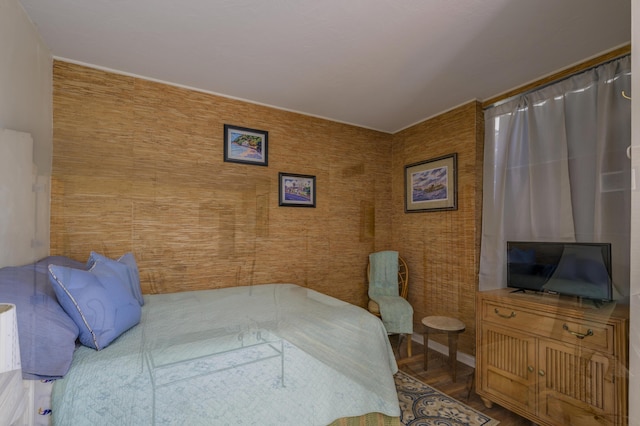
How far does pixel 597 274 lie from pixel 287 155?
8.09 ft

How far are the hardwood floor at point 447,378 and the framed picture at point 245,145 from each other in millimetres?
2154

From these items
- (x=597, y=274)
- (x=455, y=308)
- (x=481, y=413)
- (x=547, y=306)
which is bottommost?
(x=481, y=413)

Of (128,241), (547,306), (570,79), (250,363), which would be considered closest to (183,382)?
(250,363)

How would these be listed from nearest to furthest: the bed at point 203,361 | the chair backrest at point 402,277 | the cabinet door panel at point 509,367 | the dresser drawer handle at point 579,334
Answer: the bed at point 203,361, the dresser drawer handle at point 579,334, the cabinet door panel at point 509,367, the chair backrest at point 402,277

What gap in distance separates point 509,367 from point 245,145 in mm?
2677

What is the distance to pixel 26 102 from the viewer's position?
1373 millimetres

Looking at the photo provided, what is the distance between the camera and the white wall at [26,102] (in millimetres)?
1245

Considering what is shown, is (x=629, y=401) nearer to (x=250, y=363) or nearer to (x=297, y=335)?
(x=297, y=335)

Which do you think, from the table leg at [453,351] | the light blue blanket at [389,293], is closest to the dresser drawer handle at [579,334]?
the table leg at [453,351]

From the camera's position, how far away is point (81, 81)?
185 cm

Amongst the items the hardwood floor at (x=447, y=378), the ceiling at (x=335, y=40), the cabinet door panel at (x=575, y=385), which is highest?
the ceiling at (x=335, y=40)

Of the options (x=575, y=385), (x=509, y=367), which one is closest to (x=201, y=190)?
(x=509, y=367)

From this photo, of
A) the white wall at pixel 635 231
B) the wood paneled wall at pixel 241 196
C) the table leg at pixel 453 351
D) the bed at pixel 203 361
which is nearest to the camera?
the white wall at pixel 635 231

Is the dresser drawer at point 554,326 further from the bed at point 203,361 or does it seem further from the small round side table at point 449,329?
the bed at point 203,361
